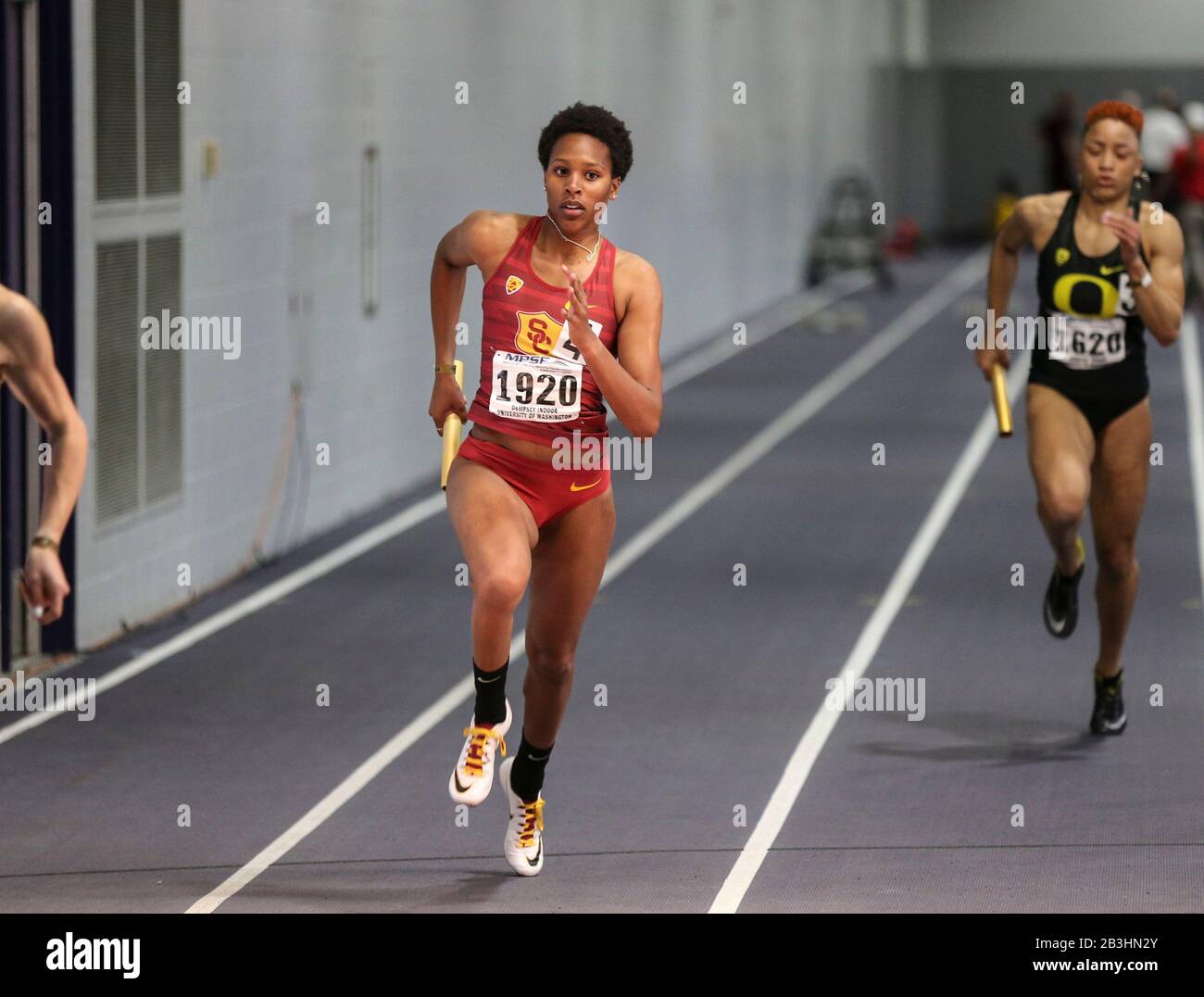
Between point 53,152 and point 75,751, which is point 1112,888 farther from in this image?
point 53,152

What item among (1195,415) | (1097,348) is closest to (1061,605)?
(1097,348)

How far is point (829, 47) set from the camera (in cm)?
2927

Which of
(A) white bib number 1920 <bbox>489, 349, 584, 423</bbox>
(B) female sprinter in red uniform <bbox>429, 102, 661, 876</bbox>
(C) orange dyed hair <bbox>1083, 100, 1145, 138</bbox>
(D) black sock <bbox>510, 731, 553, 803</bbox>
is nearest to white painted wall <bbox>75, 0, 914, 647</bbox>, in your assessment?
(D) black sock <bbox>510, 731, 553, 803</bbox>

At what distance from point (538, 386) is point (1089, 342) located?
2.55 metres

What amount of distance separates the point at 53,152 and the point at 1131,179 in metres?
4.07

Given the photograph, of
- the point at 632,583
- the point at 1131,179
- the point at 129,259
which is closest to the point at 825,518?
the point at 632,583

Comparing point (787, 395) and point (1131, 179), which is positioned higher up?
point (1131, 179)

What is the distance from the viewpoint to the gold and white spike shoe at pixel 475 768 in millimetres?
5566

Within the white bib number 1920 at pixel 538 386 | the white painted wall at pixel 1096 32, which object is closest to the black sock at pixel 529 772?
A: the white bib number 1920 at pixel 538 386

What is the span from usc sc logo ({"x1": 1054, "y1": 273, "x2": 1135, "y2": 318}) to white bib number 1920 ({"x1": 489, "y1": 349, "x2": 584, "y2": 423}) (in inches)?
94.5

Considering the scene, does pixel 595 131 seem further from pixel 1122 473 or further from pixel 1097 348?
pixel 1122 473

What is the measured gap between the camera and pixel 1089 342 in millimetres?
7340

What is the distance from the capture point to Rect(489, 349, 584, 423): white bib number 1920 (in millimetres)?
5461
